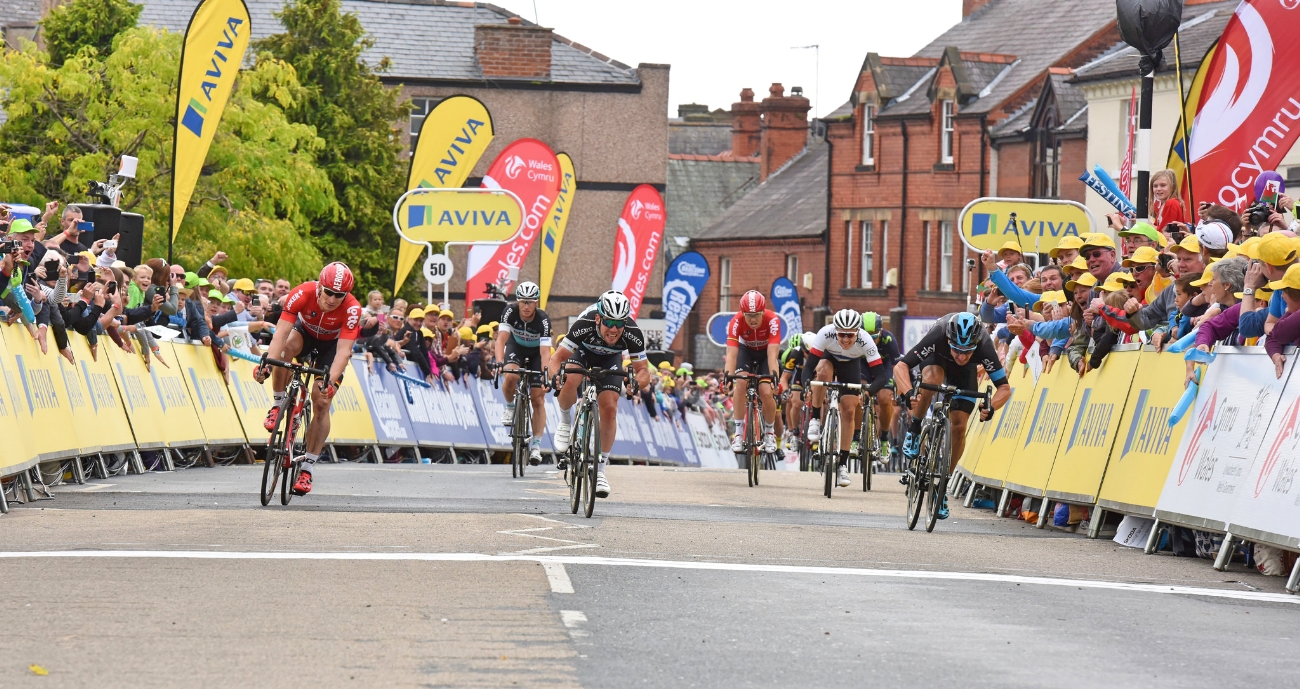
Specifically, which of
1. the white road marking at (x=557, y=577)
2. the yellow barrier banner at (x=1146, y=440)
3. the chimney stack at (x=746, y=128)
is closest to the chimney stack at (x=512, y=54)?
the chimney stack at (x=746, y=128)

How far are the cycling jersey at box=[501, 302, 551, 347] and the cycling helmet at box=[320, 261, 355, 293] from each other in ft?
17.1

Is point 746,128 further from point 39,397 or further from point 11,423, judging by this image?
point 11,423

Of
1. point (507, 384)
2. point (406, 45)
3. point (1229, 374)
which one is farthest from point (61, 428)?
point (406, 45)

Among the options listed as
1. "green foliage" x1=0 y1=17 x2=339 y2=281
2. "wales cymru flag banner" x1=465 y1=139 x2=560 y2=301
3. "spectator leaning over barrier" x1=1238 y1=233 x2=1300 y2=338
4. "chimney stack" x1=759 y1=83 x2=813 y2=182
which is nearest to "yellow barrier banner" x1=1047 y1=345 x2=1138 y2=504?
"spectator leaning over barrier" x1=1238 y1=233 x2=1300 y2=338

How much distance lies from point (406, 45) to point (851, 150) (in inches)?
576

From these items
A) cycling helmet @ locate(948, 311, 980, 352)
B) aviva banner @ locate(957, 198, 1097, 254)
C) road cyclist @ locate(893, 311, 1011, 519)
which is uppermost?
aviva banner @ locate(957, 198, 1097, 254)

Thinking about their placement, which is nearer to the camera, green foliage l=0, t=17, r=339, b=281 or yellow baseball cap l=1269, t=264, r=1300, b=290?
yellow baseball cap l=1269, t=264, r=1300, b=290

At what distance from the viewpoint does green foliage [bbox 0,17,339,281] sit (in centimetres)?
3922

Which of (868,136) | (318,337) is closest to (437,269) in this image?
(318,337)

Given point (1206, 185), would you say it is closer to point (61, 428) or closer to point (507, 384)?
point (507, 384)

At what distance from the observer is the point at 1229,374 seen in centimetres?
1334

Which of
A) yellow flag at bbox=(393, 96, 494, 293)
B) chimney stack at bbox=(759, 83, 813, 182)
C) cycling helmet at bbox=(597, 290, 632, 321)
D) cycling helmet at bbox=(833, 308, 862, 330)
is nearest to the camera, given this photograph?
cycling helmet at bbox=(597, 290, 632, 321)

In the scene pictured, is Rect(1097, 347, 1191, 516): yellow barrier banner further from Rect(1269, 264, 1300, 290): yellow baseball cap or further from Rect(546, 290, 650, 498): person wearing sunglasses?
Rect(546, 290, 650, 498): person wearing sunglasses

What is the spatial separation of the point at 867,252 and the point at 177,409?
152 feet
